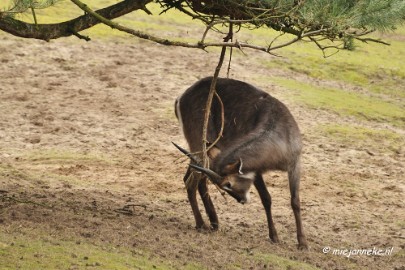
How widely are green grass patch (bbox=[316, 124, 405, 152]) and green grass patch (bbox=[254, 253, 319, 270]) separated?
6.12 m

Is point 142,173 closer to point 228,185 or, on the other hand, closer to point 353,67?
point 228,185

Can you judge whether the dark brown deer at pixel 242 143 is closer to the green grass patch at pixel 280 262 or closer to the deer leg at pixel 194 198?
the deer leg at pixel 194 198

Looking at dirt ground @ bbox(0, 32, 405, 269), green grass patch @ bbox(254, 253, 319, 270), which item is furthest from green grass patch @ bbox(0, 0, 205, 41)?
green grass patch @ bbox(254, 253, 319, 270)

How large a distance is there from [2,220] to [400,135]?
9.16 metres

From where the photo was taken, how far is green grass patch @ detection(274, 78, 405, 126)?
16266 mm

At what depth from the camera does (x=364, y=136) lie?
14.5 m

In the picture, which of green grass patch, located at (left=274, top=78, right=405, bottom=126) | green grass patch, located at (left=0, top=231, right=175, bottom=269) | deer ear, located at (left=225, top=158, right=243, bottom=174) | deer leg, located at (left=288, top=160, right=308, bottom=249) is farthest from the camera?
green grass patch, located at (left=274, top=78, right=405, bottom=126)

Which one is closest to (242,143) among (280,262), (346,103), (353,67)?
(280,262)

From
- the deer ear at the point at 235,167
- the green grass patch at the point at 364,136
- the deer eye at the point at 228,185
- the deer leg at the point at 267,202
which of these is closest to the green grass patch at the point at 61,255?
the deer eye at the point at 228,185

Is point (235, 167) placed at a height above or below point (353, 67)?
above

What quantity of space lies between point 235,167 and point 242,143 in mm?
500

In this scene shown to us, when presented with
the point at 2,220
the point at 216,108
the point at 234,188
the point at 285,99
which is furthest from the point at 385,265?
the point at 285,99

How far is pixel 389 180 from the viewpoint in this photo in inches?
488

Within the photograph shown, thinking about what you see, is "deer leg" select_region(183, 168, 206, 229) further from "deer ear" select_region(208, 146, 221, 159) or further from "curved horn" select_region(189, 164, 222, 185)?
"curved horn" select_region(189, 164, 222, 185)
